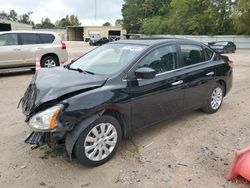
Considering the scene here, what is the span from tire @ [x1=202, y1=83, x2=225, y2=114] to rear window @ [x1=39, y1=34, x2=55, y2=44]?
24.3 ft

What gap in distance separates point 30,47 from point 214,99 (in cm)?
747

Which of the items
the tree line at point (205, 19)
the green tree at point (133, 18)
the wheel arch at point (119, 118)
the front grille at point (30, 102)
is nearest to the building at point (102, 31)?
the green tree at point (133, 18)

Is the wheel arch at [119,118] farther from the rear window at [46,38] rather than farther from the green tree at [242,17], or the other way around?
the green tree at [242,17]

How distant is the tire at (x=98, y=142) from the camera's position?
336cm

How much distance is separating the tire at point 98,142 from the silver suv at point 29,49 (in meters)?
7.66

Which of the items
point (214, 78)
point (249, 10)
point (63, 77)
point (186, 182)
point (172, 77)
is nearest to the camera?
point (186, 182)

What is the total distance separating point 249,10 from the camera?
113 feet

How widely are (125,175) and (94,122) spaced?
30.2 inches

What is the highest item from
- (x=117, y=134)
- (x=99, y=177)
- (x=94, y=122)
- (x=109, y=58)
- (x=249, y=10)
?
(x=249, y=10)

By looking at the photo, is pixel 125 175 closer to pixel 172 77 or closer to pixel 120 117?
pixel 120 117

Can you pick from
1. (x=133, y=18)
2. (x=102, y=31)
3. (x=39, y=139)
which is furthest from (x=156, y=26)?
(x=39, y=139)

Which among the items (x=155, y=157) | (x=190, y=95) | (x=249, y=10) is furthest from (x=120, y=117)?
(x=249, y=10)

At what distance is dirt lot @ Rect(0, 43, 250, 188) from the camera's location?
3260 mm

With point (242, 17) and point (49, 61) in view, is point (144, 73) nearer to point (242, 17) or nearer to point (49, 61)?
point (49, 61)
